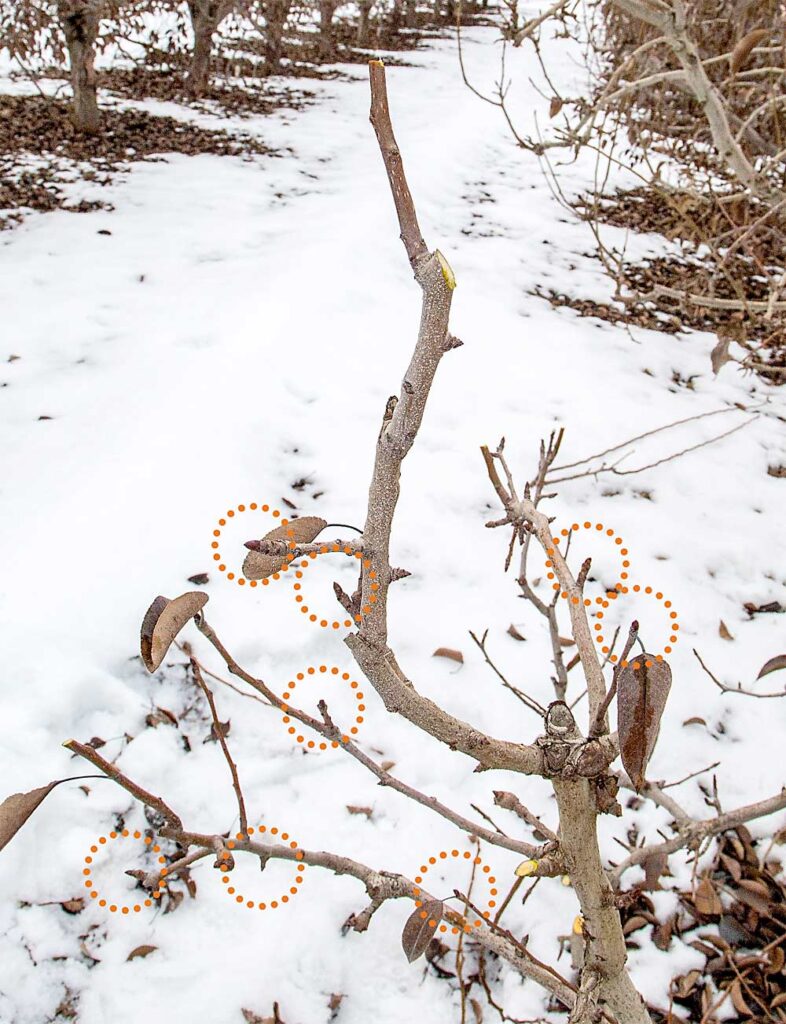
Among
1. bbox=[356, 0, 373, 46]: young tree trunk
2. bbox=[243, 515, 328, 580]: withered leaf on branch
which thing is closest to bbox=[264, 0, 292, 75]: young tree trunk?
bbox=[356, 0, 373, 46]: young tree trunk

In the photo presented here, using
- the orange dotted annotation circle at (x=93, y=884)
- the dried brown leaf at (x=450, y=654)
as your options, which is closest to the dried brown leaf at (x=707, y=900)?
the dried brown leaf at (x=450, y=654)

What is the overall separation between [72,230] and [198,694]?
10.8ft

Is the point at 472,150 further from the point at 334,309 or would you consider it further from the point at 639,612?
the point at 639,612

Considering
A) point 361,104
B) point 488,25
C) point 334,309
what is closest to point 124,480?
point 334,309

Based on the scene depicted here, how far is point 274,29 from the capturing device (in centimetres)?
827

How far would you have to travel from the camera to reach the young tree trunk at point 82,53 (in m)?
4.96

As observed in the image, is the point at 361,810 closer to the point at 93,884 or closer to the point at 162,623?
the point at 93,884

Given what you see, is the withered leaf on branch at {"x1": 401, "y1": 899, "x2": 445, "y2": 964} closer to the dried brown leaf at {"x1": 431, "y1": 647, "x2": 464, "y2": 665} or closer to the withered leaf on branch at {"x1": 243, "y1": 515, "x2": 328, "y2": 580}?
the withered leaf on branch at {"x1": 243, "y1": 515, "x2": 328, "y2": 580}

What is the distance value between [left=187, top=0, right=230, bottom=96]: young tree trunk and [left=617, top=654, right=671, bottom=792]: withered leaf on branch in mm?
7433

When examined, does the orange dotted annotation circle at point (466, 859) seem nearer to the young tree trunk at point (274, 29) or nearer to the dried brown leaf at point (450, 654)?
the dried brown leaf at point (450, 654)

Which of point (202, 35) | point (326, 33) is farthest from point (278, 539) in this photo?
point (326, 33)

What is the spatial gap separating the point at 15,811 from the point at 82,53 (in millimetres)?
6037

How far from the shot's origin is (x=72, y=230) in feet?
13.6

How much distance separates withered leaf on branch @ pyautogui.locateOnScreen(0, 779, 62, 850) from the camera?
0.60 m
